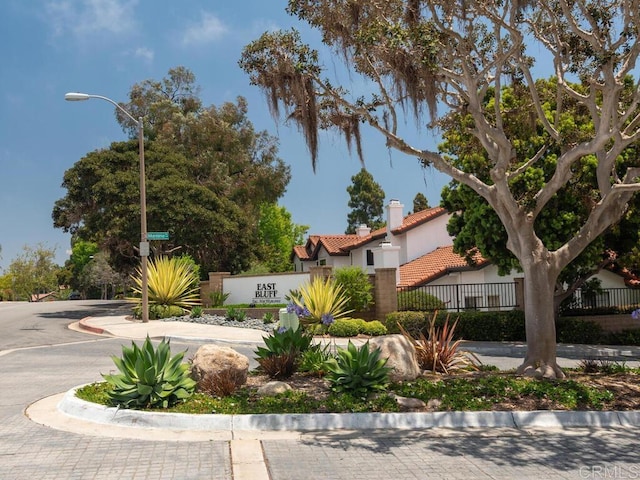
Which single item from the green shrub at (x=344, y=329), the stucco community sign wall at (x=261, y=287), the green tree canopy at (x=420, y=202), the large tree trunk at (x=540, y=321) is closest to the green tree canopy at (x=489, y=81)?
the large tree trunk at (x=540, y=321)

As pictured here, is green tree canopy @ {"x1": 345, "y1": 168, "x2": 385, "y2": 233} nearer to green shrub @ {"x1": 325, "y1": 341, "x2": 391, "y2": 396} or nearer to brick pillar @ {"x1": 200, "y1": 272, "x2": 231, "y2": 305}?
brick pillar @ {"x1": 200, "y1": 272, "x2": 231, "y2": 305}

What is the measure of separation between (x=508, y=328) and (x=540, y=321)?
11316 millimetres

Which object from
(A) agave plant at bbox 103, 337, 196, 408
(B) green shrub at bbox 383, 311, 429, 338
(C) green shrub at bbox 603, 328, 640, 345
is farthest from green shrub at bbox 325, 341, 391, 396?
(C) green shrub at bbox 603, 328, 640, 345

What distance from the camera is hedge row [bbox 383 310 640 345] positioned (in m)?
21.0

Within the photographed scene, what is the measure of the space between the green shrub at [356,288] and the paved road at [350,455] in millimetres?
15523

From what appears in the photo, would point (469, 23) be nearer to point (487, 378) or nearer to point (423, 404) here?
point (487, 378)

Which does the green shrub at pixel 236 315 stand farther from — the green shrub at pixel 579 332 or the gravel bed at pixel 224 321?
the green shrub at pixel 579 332

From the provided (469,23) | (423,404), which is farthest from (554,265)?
(469,23)

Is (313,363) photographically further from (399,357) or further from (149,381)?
(149,381)

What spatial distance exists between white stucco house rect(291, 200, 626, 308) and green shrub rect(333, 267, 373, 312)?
28.9 inches

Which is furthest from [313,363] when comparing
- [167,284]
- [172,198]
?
[172,198]

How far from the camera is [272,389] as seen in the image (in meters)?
8.99

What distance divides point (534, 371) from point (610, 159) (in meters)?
3.89

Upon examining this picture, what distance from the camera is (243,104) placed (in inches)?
1966
